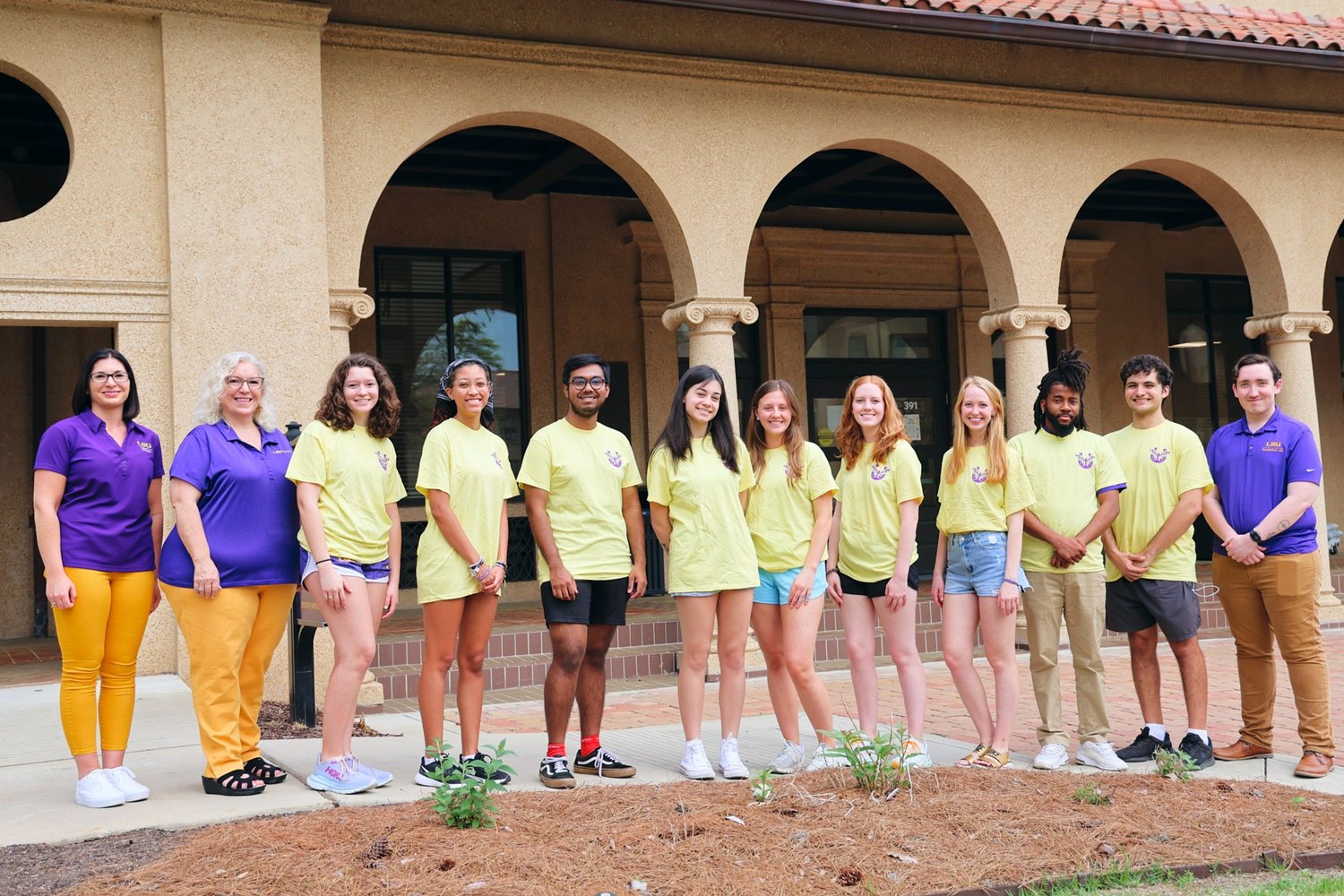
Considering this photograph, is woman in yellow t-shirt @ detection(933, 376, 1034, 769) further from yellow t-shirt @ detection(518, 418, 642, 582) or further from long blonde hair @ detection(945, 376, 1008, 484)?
yellow t-shirt @ detection(518, 418, 642, 582)

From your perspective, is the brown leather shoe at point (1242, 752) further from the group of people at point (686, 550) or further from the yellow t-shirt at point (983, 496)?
the yellow t-shirt at point (983, 496)

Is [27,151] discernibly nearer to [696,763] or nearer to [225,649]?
[225,649]

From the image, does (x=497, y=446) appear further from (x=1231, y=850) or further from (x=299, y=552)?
(x=1231, y=850)

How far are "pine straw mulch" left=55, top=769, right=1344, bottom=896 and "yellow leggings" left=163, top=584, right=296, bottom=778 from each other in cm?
57

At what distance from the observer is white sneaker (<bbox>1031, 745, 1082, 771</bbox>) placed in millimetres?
5672

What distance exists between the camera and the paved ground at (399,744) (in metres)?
4.82

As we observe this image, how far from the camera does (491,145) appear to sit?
11.0 meters

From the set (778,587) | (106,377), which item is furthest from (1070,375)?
(106,377)

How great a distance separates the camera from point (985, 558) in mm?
5723

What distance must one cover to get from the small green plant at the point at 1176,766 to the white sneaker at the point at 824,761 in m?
1.29

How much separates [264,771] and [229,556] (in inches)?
36.2

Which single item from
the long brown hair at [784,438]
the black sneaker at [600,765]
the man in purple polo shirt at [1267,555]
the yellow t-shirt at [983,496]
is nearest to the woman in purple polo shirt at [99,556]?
the black sneaker at [600,765]

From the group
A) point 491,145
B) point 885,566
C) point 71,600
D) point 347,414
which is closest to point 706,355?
point 491,145

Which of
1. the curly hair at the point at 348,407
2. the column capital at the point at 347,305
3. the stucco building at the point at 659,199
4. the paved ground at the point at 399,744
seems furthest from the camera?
the column capital at the point at 347,305
